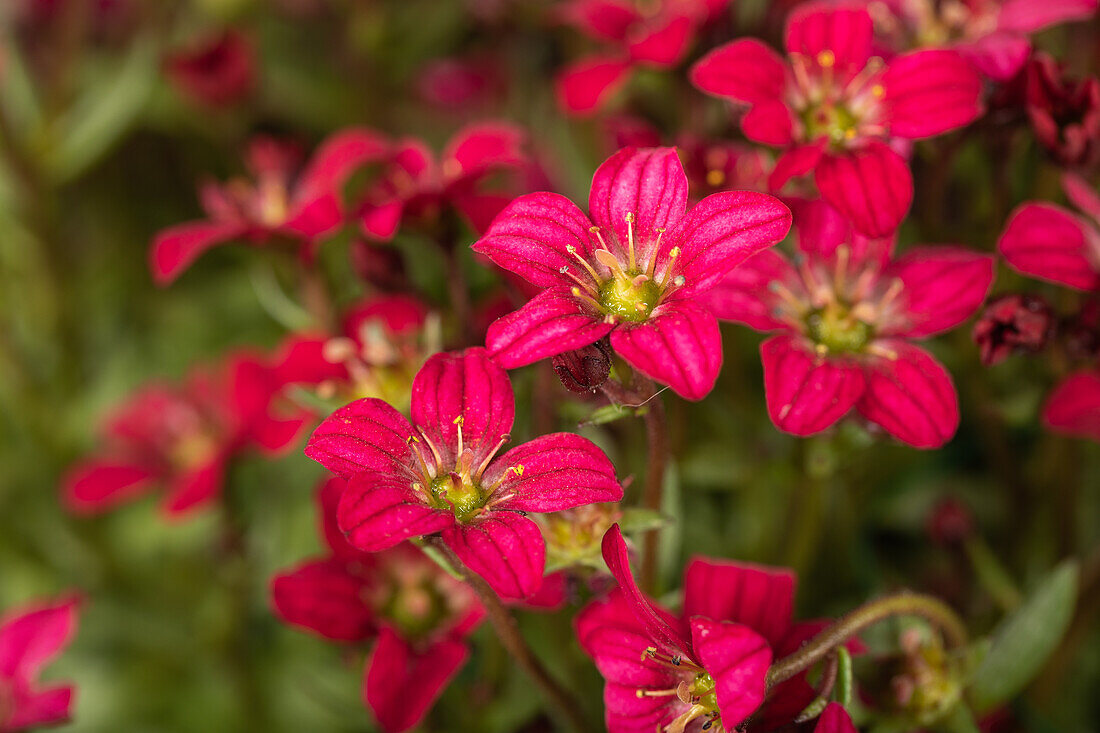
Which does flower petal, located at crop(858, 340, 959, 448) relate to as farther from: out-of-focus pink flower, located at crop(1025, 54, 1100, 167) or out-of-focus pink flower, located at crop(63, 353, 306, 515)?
out-of-focus pink flower, located at crop(63, 353, 306, 515)

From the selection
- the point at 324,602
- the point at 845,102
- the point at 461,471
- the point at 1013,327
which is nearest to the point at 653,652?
the point at 461,471

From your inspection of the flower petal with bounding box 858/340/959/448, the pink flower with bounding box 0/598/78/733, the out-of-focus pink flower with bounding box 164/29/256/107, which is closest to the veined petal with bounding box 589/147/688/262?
the flower petal with bounding box 858/340/959/448

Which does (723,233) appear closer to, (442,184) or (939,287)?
(939,287)

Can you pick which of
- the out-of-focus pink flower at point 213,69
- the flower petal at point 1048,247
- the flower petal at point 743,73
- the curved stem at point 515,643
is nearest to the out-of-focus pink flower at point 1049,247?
the flower petal at point 1048,247

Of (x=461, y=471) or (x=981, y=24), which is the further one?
(x=981, y=24)

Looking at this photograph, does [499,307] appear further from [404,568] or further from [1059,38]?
[1059,38]

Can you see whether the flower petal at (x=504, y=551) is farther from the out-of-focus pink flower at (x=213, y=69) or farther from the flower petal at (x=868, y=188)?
the out-of-focus pink flower at (x=213, y=69)
